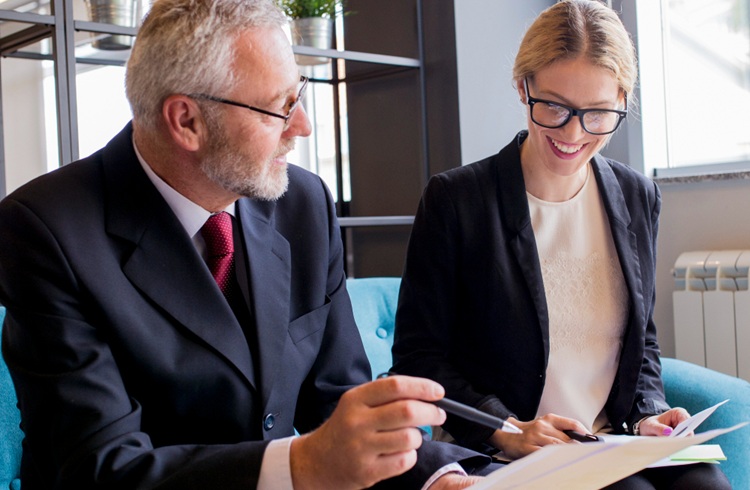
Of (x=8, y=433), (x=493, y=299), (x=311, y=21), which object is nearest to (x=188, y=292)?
(x=8, y=433)

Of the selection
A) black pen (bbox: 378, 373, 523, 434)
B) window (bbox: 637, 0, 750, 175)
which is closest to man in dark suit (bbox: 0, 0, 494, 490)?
black pen (bbox: 378, 373, 523, 434)

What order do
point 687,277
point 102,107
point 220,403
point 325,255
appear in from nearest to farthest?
1. point 220,403
2. point 325,255
3. point 102,107
4. point 687,277

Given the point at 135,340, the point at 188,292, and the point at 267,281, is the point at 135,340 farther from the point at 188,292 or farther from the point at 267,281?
the point at 267,281

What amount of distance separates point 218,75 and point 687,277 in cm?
210

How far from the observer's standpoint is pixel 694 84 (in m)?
3.30

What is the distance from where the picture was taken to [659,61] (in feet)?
11.0

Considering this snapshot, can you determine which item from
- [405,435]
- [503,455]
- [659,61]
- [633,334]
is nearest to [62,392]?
[405,435]

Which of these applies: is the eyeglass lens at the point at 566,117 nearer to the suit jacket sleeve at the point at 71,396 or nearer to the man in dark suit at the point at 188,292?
the man in dark suit at the point at 188,292

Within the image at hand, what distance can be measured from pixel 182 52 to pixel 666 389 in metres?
1.33

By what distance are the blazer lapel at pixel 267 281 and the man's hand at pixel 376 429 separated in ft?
1.12

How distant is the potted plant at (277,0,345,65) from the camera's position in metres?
3.02

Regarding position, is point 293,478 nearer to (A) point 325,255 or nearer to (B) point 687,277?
(A) point 325,255

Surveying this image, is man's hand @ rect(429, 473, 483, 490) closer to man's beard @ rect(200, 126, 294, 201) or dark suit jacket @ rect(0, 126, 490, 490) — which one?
dark suit jacket @ rect(0, 126, 490, 490)

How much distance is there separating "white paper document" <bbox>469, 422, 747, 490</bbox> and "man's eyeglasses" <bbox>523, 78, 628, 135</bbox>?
33.7 inches
